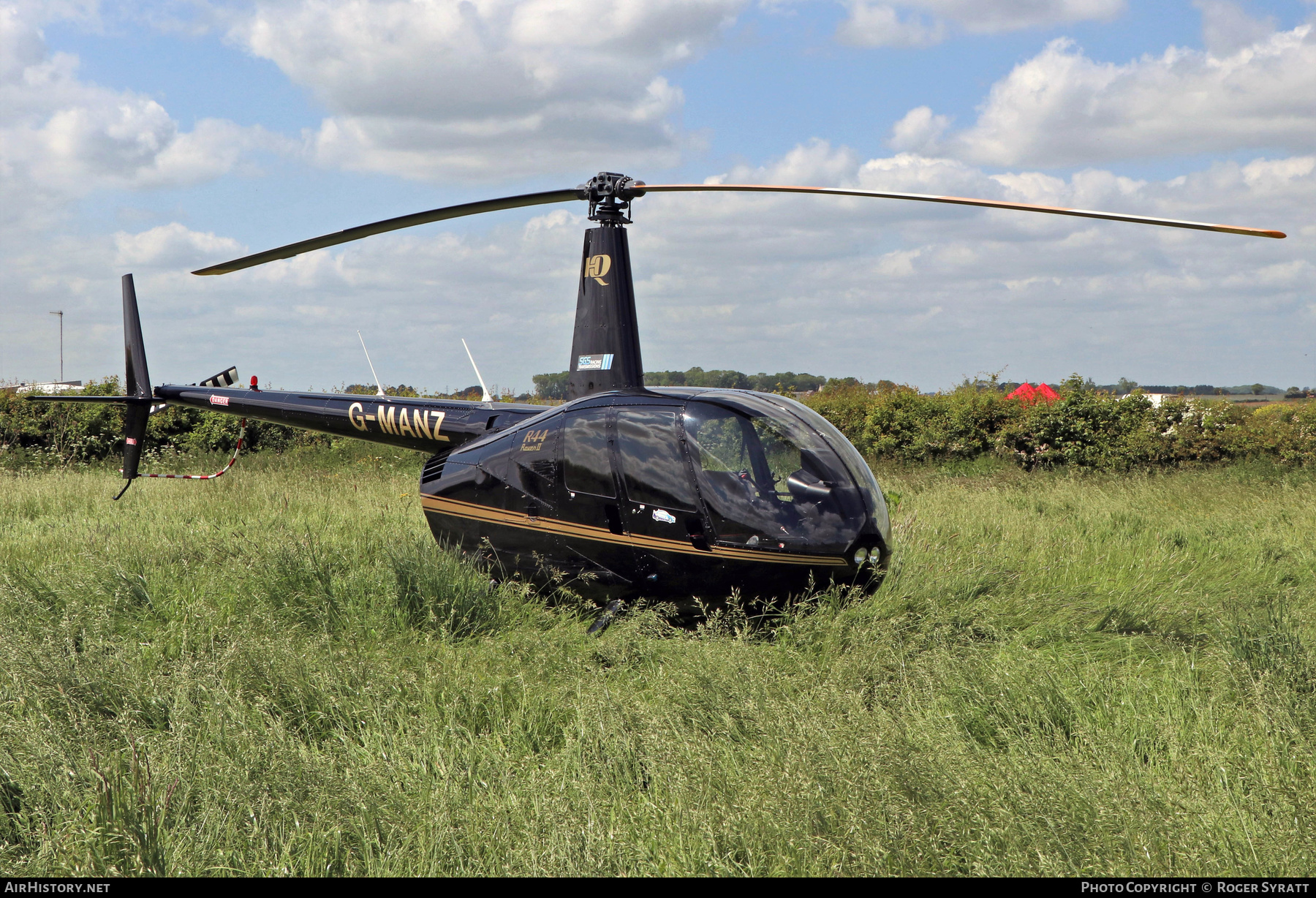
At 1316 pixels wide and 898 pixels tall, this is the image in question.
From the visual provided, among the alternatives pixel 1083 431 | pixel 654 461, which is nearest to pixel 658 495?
pixel 654 461

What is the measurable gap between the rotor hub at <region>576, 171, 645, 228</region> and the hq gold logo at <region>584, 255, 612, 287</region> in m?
0.25

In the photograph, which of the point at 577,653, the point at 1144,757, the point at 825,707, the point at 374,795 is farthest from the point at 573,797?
the point at 1144,757

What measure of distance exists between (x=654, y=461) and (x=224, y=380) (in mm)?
6518

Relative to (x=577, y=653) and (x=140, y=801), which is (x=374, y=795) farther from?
(x=577, y=653)

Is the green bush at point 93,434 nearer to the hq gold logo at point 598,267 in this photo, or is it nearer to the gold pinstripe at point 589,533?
the gold pinstripe at point 589,533

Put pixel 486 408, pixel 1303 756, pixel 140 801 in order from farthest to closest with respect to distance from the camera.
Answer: pixel 486 408 < pixel 1303 756 < pixel 140 801

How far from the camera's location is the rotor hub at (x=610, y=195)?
21.5 ft

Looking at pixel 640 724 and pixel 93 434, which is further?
pixel 93 434

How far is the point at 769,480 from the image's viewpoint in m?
5.45

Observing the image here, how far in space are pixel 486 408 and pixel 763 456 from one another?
112 inches

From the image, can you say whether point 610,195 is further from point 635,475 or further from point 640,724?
point 640,724

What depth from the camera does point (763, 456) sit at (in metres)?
5.49

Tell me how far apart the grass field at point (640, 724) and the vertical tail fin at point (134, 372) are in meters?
2.89

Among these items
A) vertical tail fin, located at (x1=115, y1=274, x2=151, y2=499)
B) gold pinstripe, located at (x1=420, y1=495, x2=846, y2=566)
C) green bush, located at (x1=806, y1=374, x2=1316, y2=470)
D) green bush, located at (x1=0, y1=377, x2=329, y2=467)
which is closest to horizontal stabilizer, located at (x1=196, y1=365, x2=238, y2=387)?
vertical tail fin, located at (x1=115, y1=274, x2=151, y2=499)
